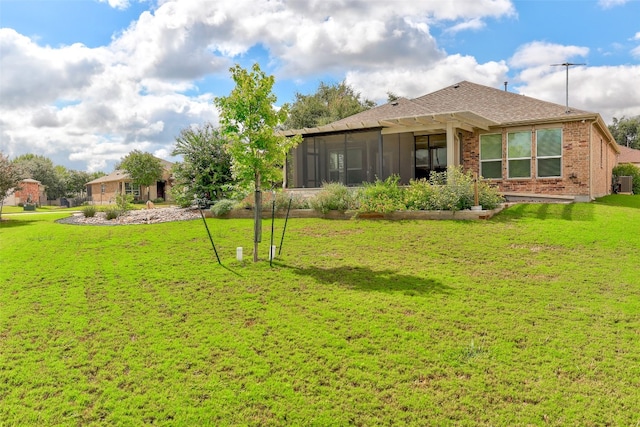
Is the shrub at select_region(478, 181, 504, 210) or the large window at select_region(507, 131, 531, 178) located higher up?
the large window at select_region(507, 131, 531, 178)

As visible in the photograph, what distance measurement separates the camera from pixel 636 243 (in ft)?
29.4

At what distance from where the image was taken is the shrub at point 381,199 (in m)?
12.7

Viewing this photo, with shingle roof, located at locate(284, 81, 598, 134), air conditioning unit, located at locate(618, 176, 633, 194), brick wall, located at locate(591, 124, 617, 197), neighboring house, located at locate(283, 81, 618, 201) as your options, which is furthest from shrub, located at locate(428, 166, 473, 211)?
air conditioning unit, located at locate(618, 176, 633, 194)

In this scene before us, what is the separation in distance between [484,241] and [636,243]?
3.03m

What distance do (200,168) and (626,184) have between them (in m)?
23.5

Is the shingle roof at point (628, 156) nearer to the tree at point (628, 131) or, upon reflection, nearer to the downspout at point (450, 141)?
the tree at point (628, 131)

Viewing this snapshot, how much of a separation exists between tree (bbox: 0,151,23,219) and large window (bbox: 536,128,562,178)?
929 inches

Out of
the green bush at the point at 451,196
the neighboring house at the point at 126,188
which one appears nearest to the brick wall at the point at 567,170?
the green bush at the point at 451,196

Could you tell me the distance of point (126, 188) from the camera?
4566cm

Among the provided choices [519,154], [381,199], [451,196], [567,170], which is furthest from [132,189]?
[567,170]

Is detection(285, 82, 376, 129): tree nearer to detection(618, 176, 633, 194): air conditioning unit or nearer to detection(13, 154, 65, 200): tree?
detection(618, 176, 633, 194): air conditioning unit

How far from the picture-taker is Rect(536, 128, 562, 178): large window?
15.3 m

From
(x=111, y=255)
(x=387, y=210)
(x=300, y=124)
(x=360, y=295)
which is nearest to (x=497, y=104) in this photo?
(x=387, y=210)

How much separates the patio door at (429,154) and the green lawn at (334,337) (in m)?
9.31
